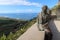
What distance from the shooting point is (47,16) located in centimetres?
741

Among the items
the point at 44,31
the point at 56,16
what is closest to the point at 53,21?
the point at 56,16

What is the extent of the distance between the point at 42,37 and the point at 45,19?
4.22ft

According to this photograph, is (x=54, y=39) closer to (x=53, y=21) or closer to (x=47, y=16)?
(x=47, y=16)

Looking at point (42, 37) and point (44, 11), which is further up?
point (44, 11)

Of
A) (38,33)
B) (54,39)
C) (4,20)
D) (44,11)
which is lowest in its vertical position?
(4,20)

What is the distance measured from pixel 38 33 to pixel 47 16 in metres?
1.10

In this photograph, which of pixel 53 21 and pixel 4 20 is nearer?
pixel 53 21

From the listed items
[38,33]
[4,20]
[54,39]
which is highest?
[38,33]

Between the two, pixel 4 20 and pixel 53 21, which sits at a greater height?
pixel 53 21

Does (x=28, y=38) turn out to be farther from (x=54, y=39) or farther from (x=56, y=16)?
(x=56, y=16)

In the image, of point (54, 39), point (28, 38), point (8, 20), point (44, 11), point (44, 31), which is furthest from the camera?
point (8, 20)

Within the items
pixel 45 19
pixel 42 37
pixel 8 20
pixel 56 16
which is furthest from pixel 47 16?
pixel 8 20

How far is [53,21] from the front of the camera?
35.0 feet

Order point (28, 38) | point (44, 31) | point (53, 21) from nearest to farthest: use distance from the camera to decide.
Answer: point (28, 38)
point (44, 31)
point (53, 21)
